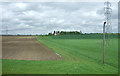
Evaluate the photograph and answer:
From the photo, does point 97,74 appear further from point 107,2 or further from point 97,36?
point 97,36

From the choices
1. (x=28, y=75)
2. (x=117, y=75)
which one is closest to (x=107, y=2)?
(x=117, y=75)

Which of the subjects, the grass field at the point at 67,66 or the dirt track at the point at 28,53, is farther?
the dirt track at the point at 28,53

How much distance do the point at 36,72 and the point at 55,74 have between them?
0.96 m

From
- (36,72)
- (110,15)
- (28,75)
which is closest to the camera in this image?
(28,75)

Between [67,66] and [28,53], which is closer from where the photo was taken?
[67,66]

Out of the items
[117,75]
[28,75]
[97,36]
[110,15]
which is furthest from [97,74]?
[97,36]

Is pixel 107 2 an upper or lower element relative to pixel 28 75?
upper

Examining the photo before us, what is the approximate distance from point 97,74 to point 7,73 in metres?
3.98

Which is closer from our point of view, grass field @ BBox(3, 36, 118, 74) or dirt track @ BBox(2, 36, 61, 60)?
grass field @ BBox(3, 36, 118, 74)

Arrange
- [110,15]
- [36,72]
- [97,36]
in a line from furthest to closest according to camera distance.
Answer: [97,36] < [110,15] < [36,72]

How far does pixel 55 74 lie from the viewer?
24.1ft

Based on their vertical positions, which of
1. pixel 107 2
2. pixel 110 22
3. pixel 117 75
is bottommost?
pixel 117 75

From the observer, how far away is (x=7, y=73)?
7.43 metres

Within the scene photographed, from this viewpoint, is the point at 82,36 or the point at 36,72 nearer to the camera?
the point at 36,72
